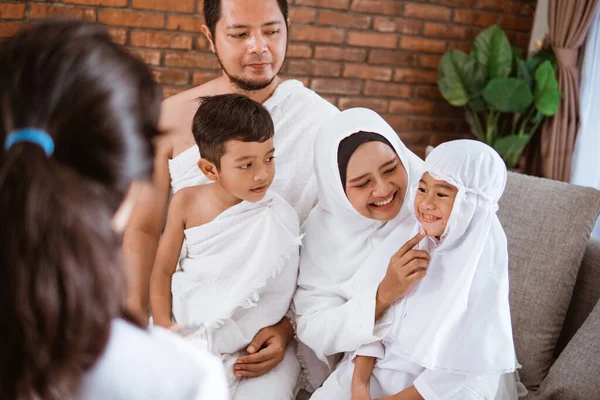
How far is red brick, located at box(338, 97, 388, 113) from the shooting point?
4.22m

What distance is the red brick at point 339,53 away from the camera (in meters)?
4.11

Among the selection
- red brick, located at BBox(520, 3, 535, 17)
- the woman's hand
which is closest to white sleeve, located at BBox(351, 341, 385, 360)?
the woman's hand

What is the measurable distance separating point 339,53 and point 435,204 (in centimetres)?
262

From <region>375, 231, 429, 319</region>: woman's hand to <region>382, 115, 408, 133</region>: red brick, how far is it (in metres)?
2.69

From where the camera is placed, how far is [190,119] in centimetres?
244

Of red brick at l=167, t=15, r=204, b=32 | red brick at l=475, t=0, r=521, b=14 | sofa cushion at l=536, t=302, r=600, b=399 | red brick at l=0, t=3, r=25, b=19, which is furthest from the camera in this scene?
red brick at l=475, t=0, r=521, b=14

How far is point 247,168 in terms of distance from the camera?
1.90m

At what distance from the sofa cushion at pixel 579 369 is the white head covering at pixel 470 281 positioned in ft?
1.26

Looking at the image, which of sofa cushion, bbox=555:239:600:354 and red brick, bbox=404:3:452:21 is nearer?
sofa cushion, bbox=555:239:600:354

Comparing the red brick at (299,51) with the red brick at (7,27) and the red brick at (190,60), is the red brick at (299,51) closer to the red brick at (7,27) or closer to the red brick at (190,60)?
the red brick at (190,60)

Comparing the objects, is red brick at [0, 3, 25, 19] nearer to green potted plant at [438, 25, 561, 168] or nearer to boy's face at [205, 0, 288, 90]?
boy's face at [205, 0, 288, 90]

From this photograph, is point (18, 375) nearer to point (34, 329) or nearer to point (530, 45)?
point (34, 329)

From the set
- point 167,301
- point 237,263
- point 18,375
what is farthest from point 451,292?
point 18,375

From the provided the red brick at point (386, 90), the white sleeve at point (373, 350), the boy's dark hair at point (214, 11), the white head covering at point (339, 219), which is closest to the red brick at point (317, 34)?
the red brick at point (386, 90)
